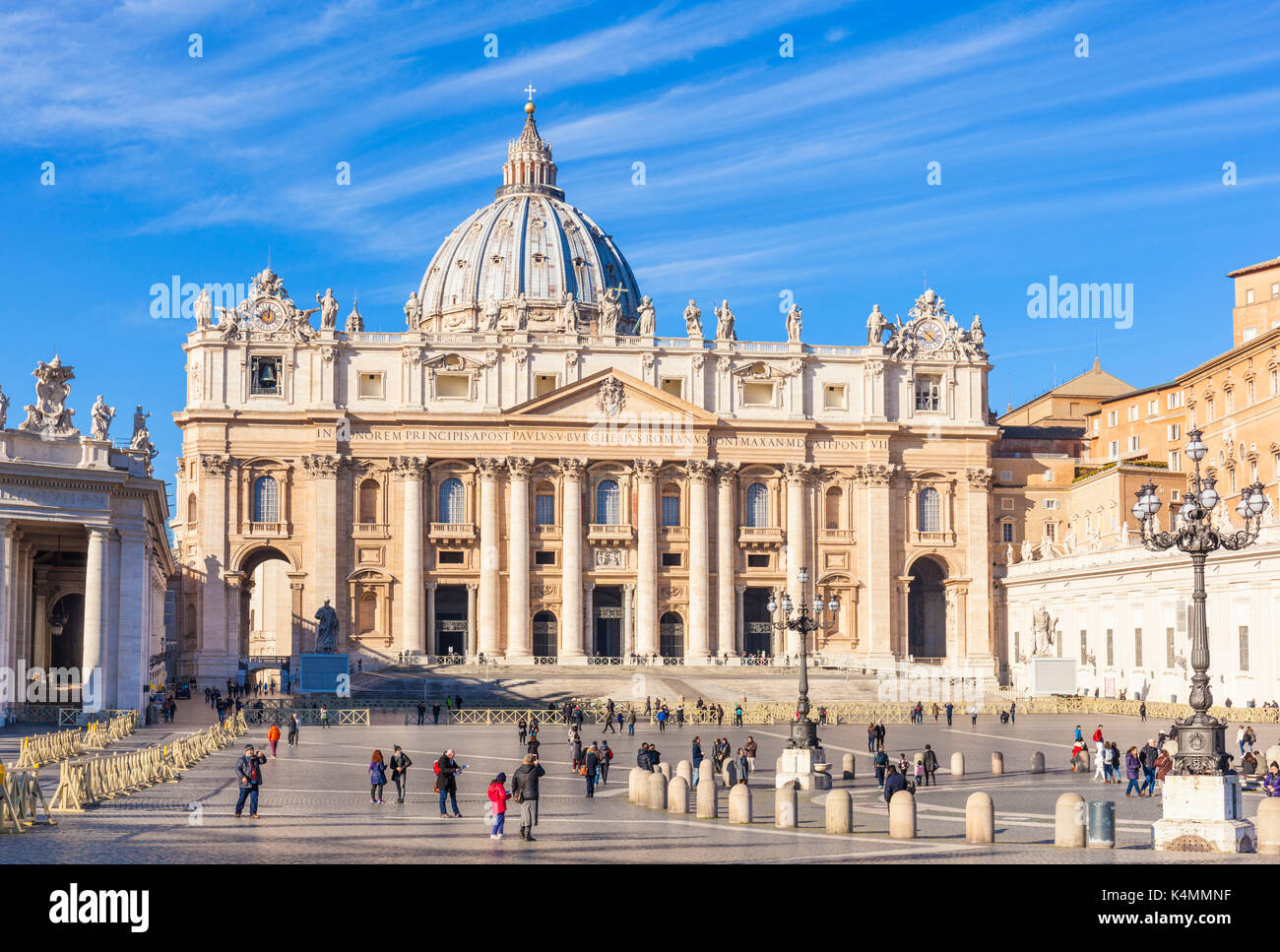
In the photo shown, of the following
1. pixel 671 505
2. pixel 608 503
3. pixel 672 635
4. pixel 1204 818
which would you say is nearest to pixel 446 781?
pixel 1204 818

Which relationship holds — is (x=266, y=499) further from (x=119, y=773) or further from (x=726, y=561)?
(x=119, y=773)

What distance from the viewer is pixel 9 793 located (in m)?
23.1

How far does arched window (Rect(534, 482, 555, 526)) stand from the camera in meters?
86.2

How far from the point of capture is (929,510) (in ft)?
295

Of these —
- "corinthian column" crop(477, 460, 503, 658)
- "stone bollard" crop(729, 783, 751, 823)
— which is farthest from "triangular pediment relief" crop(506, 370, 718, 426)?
"stone bollard" crop(729, 783, 751, 823)

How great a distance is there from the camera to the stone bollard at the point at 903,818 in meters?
24.2

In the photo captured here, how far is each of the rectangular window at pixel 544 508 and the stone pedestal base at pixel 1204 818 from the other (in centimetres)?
6464

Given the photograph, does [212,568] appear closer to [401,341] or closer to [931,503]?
[401,341]

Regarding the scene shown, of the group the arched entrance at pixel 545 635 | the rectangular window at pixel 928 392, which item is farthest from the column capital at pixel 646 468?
the rectangular window at pixel 928 392

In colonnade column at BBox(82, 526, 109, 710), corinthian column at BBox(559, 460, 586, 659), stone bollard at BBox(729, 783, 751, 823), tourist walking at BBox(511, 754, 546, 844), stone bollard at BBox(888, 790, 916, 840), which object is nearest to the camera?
tourist walking at BBox(511, 754, 546, 844)

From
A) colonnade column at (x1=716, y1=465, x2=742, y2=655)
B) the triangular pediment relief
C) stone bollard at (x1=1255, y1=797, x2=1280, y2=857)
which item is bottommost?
stone bollard at (x1=1255, y1=797, x2=1280, y2=857)

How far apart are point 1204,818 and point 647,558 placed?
6339cm

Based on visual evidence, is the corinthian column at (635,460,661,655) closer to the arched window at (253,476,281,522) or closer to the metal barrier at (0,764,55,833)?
the arched window at (253,476,281,522)

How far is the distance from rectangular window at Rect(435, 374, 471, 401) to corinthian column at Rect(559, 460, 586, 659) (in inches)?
256
